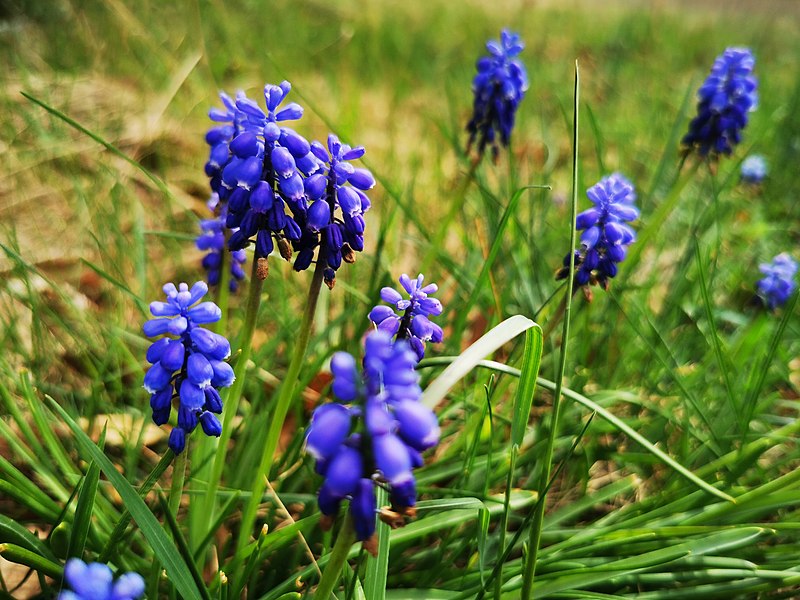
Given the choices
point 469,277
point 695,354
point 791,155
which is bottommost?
point 695,354

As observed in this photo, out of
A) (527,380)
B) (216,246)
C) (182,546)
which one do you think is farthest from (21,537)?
(527,380)

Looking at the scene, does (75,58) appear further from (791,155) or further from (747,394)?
(791,155)

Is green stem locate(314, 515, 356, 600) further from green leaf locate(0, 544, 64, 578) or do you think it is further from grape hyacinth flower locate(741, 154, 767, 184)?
grape hyacinth flower locate(741, 154, 767, 184)

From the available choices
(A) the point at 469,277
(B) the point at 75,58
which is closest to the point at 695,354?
(A) the point at 469,277

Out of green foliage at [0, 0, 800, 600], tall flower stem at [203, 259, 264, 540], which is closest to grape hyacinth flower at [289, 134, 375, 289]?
tall flower stem at [203, 259, 264, 540]

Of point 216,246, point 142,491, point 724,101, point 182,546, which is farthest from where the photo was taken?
point 724,101

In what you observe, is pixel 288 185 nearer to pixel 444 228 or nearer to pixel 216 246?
pixel 216 246
